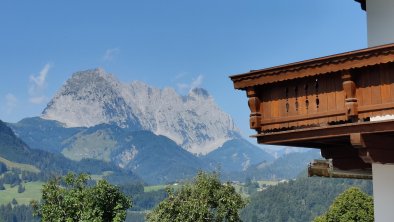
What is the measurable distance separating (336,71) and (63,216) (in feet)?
113

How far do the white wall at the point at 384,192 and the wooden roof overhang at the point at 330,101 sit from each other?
70cm

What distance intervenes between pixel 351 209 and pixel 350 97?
220 feet

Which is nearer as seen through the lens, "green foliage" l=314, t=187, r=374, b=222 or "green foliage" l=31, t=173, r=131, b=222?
"green foliage" l=31, t=173, r=131, b=222

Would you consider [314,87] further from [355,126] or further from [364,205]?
[364,205]

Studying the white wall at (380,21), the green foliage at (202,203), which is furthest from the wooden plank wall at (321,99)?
the green foliage at (202,203)

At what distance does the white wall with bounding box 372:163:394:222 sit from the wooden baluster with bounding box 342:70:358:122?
6.64 feet

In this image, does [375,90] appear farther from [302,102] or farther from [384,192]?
[384,192]

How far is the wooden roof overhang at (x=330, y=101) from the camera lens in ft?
38.1

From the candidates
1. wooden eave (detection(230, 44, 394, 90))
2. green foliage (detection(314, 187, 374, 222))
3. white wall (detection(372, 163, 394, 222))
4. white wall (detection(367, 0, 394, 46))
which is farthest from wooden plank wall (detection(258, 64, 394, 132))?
green foliage (detection(314, 187, 374, 222))

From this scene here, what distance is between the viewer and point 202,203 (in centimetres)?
5700

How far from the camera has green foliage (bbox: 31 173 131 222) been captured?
43.5 metres

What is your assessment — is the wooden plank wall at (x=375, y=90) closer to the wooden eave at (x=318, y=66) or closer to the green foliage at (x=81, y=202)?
the wooden eave at (x=318, y=66)

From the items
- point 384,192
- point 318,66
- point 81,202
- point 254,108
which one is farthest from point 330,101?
point 81,202

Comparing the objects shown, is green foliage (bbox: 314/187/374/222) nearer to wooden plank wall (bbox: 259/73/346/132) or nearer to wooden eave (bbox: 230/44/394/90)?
wooden plank wall (bbox: 259/73/346/132)
